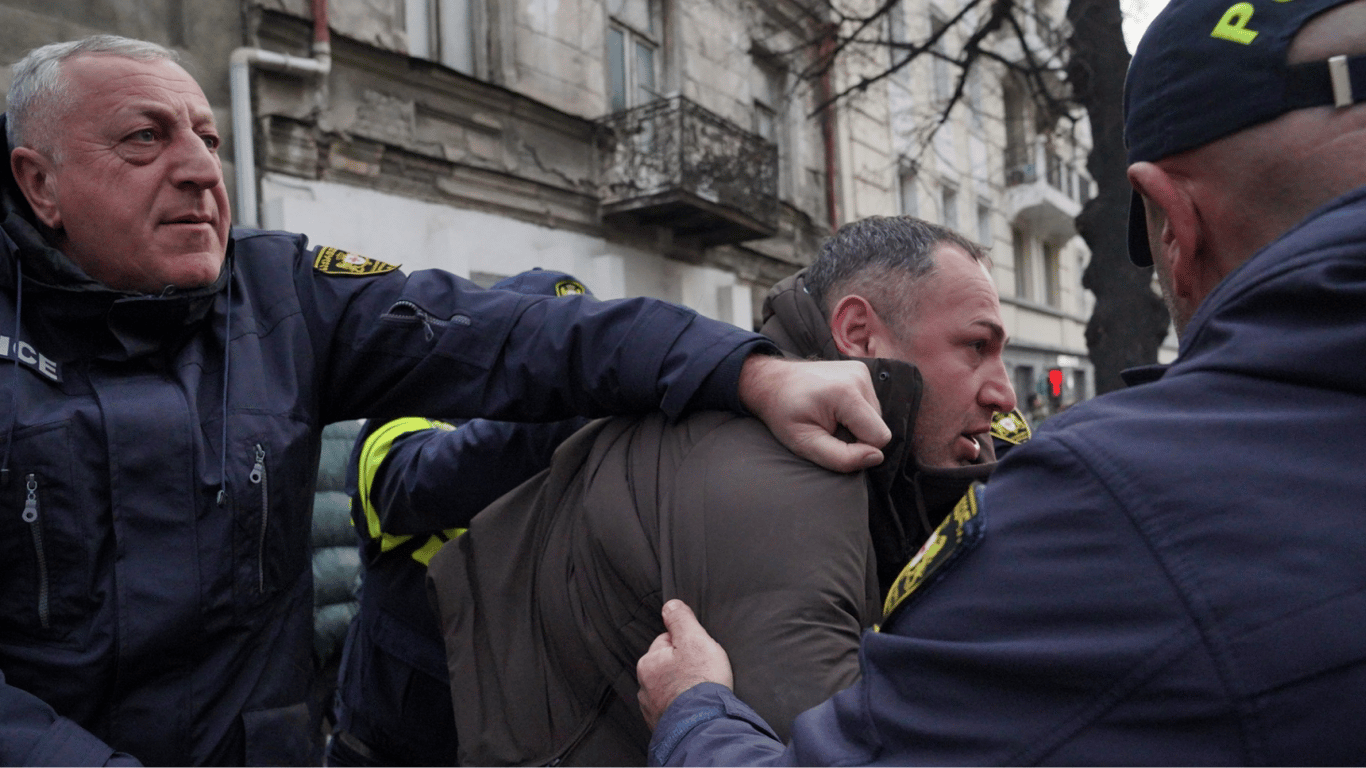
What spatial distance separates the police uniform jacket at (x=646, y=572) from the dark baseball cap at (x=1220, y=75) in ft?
1.94

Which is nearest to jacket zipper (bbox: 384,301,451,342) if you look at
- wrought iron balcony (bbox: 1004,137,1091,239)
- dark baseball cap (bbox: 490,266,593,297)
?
dark baseball cap (bbox: 490,266,593,297)

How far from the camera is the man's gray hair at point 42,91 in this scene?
5.26 feet

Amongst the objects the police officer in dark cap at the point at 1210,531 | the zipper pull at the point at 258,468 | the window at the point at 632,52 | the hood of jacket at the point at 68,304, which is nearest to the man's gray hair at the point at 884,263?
the police officer in dark cap at the point at 1210,531

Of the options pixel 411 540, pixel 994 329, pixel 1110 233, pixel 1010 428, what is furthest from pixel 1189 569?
pixel 1110 233

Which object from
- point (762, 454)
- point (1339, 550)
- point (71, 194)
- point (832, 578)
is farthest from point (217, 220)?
point (1339, 550)

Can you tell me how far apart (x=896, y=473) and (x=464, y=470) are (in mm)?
830

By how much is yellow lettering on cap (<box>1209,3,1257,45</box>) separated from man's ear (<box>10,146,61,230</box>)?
1.67 meters

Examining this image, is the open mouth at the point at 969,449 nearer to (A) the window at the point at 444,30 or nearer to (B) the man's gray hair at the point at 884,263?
(B) the man's gray hair at the point at 884,263

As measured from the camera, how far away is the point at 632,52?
1031cm

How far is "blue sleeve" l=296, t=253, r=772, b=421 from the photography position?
164 cm

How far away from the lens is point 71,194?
159 centimetres

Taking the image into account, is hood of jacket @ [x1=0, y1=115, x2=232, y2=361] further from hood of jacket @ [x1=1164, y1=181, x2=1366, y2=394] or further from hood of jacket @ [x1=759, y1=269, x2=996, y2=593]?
hood of jacket @ [x1=1164, y1=181, x2=1366, y2=394]

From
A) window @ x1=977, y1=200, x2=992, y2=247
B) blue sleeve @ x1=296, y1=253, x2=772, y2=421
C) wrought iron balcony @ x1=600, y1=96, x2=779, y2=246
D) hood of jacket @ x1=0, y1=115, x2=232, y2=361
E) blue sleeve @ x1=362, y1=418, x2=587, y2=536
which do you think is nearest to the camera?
hood of jacket @ x1=0, y1=115, x2=232, y2=361

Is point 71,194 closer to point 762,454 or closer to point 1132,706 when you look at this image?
point 762,454
